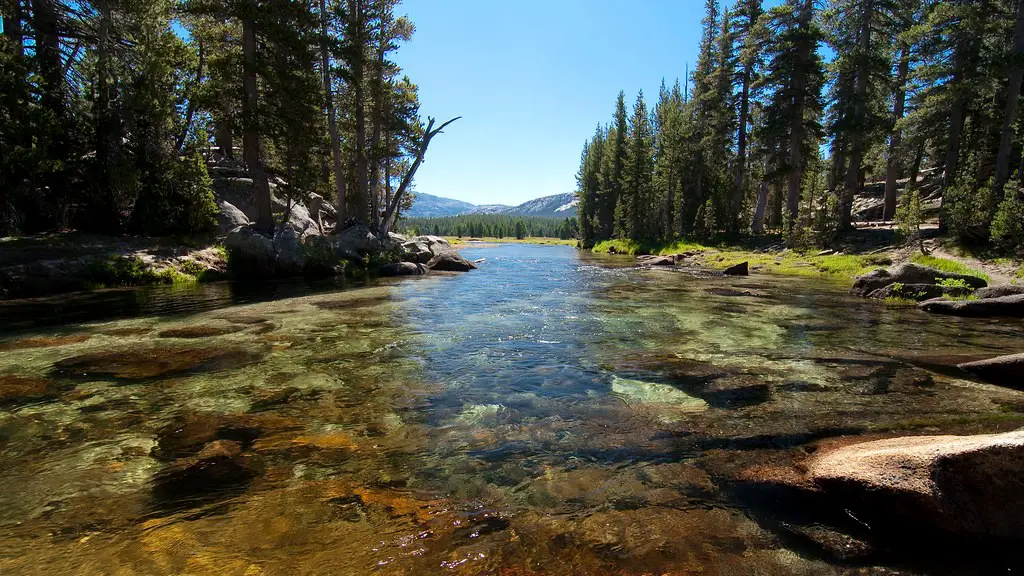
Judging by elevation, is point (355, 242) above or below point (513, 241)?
above

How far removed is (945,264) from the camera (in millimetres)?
17906

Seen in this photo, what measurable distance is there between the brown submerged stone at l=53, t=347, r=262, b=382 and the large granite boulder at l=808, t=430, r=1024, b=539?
7855 millimetres

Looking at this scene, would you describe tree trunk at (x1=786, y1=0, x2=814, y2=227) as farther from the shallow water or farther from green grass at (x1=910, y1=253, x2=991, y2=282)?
the shallow water

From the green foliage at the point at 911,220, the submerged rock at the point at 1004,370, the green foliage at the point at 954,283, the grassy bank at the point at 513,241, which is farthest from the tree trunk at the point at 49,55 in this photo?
the grassy bank at the point at 513,241

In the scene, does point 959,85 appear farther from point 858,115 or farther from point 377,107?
point 377,107

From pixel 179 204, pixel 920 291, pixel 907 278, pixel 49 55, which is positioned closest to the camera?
pixel 920 291

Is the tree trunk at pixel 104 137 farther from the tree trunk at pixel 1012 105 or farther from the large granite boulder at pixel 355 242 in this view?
the tree trunk at pixel 1012 105

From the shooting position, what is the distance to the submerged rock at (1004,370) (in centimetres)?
593

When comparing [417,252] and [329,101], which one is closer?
[329,101]

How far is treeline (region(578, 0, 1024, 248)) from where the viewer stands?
20.6 meters

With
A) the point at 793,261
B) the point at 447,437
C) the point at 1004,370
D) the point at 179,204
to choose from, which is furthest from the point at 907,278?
the point at 179,204

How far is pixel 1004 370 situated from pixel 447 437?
739cm

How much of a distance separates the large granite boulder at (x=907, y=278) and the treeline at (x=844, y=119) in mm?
5449

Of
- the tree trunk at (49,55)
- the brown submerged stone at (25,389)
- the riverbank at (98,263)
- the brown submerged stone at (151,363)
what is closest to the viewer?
the brown submerged stone at (25,389)
